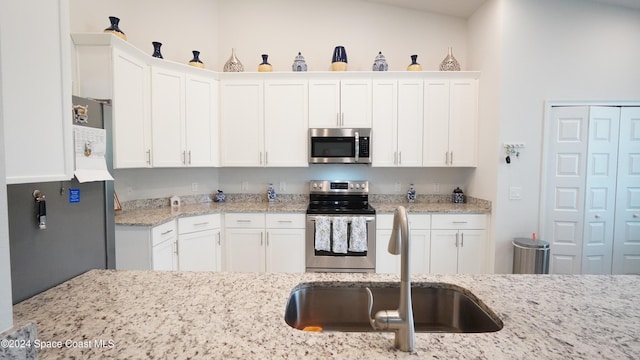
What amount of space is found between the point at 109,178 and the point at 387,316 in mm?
1606

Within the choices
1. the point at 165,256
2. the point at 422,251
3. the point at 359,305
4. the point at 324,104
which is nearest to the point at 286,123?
the point at 324,104

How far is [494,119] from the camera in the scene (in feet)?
9.50

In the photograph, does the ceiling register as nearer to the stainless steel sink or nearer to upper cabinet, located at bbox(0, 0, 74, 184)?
the stainless steel sink

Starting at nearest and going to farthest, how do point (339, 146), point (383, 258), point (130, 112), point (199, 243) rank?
point (130, 112), point (199, 243), point (383, 258), point (339, 146)

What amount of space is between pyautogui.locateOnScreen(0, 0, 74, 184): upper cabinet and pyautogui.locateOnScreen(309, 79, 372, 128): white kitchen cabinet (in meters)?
2.51

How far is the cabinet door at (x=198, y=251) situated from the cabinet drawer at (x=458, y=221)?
7.90 feet

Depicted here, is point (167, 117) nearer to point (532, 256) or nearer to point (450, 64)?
point (450, 64)

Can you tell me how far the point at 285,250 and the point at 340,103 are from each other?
5.91 ft

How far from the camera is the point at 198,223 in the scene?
2.88 meters

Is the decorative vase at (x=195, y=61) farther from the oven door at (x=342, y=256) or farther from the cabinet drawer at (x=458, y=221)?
the cabinet drawer at (x=458, y=221)

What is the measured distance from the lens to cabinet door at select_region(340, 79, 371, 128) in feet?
10.6

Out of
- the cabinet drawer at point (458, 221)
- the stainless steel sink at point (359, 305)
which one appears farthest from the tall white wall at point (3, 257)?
the cabinet drawer at point (458, 221)

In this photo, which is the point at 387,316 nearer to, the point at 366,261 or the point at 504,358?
the point at 504,358

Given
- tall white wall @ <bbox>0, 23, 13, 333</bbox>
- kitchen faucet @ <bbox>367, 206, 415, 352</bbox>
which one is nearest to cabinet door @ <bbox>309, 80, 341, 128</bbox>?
kitchen faucet @ <bbox>367, 206, 415, 352</bbox>
